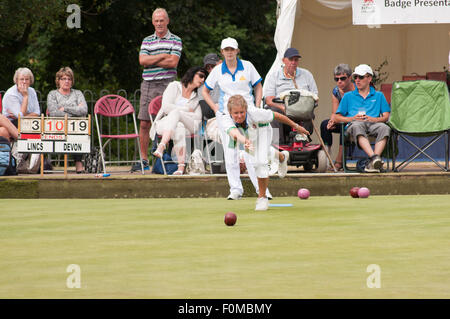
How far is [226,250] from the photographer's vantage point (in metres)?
6.46

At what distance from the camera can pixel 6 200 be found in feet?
36.3

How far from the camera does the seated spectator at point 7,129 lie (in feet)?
38.1

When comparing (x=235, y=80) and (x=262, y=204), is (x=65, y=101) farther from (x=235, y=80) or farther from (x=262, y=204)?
(x=262, y=204)

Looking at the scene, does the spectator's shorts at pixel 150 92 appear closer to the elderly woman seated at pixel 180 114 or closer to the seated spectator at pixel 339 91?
the elderly woman seated at pixel 180 114

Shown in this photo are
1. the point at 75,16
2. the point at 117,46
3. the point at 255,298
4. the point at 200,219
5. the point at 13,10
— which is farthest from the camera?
the point at 117,46

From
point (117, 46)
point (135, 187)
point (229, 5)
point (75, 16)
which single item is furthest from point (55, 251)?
point (229, 5)

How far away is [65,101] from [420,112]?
4.24 m

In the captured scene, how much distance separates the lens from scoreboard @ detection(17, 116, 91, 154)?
11258 millimetres

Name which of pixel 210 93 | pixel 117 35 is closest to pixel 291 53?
pixel 210 93

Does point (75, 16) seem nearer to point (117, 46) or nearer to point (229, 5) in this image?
point (117, 46)

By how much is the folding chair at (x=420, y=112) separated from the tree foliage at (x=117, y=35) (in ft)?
29.4

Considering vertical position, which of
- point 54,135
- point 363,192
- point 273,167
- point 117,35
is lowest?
point 363,192

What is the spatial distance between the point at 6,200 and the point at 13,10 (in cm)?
682

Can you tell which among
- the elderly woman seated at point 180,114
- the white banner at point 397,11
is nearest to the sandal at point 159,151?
the elderly woman seated at point 180,114
